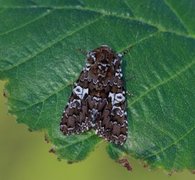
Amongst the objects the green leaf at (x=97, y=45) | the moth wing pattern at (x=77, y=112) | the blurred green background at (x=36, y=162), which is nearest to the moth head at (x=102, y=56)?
the green leaf at (x=97, y=45)

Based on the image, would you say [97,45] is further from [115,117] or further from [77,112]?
[77,112]

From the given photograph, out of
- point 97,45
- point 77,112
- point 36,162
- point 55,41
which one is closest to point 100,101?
point 77,112

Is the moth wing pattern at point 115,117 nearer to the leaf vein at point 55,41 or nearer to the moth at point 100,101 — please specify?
the moth at point 100,101

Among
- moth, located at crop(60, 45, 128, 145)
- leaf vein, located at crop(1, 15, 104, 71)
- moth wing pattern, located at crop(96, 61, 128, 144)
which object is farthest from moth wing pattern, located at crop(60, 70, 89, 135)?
leaf vein, located at crop(1, 15, 104, 71)

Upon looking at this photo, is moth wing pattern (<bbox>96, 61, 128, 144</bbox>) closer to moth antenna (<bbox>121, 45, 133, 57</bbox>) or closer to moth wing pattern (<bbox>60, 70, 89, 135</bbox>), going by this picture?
moth wing pattern (<bbox>60, 70, 89, 135</bbox>)

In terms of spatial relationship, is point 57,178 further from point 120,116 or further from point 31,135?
point 120,116

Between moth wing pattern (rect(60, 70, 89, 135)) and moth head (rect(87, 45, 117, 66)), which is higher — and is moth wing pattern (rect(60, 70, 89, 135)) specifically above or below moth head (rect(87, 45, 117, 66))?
below
